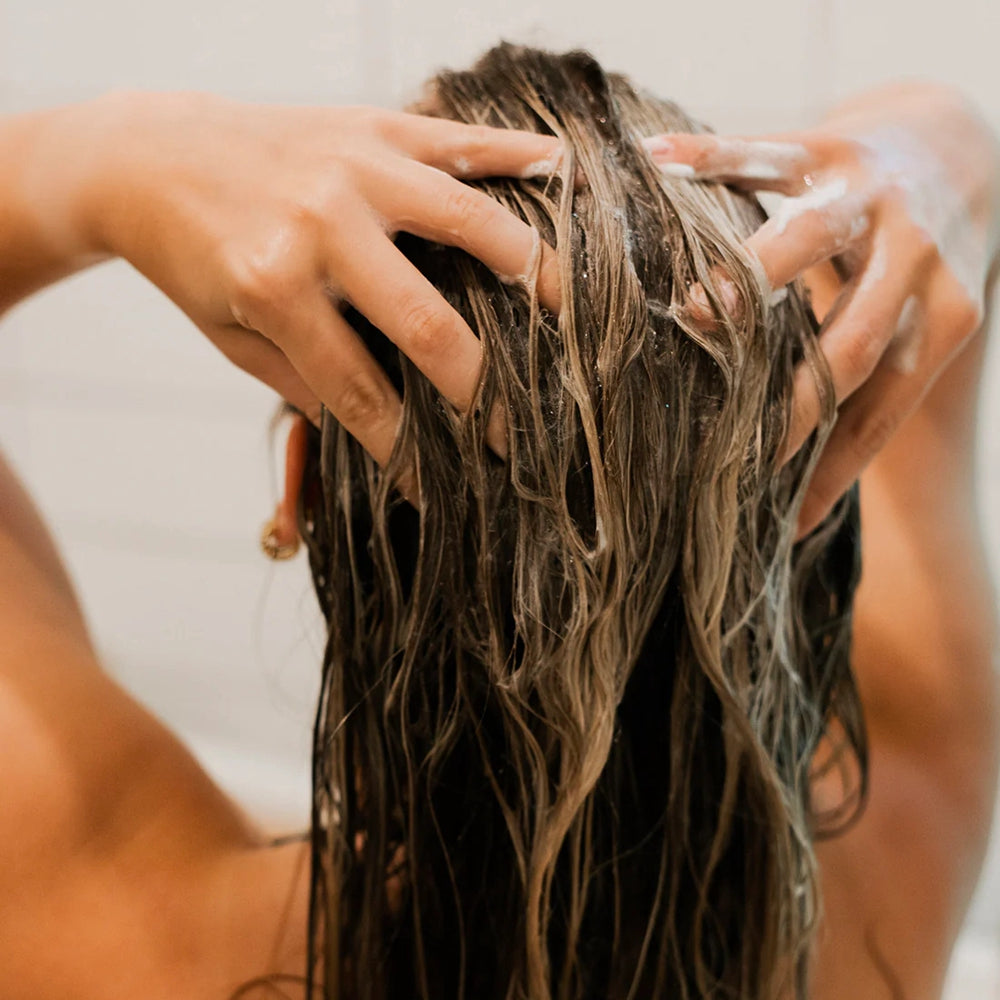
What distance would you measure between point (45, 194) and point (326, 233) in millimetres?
255

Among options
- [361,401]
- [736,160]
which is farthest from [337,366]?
[736,160]

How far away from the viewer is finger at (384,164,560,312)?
408 millimetres

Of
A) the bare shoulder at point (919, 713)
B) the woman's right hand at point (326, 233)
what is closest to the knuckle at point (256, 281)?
the woman's right hand at point (326, 233)

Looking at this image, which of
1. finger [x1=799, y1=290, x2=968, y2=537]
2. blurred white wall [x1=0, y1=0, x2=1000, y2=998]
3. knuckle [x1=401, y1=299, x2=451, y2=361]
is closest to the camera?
knuckle [x1=401, y1=299, x2=451, y2=361]

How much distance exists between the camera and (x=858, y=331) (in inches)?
19.3

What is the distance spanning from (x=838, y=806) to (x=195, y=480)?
1.00 metres

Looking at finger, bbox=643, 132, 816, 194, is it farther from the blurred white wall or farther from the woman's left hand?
the blurred white wall

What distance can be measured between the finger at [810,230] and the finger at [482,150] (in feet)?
0.34

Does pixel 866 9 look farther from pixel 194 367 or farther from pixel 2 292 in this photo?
pixel 194 367

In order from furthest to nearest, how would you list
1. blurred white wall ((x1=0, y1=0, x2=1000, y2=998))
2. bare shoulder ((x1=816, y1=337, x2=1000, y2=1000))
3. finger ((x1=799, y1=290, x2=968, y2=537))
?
blurred white wall ((x1=0, y1=0, x2=1000, y2=998))
bare shoulder ((x1=816, y1=337, x2=1000, y2=1000))
finger ((x1=799, y1=290, x2=968, y2=537))

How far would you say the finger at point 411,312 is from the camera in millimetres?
408

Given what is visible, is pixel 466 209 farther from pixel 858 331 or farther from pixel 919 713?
pixel 919 713

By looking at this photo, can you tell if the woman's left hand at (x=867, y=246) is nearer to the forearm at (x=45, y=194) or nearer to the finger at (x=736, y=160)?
the finger at (x=736, y=160)

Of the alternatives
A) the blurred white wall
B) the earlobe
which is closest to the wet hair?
the earlobe
